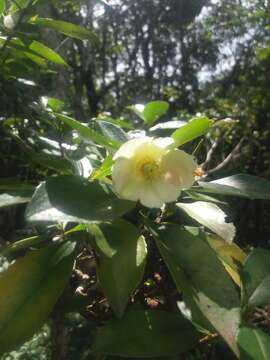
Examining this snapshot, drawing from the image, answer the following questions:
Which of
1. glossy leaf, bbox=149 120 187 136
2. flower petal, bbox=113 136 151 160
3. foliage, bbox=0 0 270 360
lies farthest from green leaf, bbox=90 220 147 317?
glossy leaf, bbox=149 120 187 136

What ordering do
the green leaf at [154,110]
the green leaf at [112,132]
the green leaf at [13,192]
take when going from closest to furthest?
the green leaf at [13,192] → the green leaf at [112,132] → the green leaf at [154,110]

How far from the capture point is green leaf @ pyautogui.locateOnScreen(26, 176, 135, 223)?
2.04ft

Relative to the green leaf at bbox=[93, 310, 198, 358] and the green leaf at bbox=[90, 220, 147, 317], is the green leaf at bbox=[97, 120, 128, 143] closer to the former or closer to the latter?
the green leaf at bbox=[90, 220, 147, 317]

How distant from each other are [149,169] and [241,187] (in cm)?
16

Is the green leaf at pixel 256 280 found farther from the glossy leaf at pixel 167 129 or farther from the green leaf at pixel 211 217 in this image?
the glossy leaf at pixel 167 129

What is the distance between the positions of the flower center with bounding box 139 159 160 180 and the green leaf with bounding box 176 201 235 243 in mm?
68

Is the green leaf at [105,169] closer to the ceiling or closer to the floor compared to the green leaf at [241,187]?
closer to the ceiling

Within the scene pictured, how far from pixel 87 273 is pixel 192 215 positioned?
0.83 feet

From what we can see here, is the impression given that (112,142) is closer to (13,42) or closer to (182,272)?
(182,272)

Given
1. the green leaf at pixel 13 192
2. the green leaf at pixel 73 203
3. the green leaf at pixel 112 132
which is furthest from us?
the green leaf at pixel 112 132

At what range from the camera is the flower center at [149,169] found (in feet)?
2.62

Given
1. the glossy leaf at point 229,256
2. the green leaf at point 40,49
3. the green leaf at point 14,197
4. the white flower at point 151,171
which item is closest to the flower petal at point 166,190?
the white flower at point 151,171

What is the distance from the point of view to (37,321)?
72 cm

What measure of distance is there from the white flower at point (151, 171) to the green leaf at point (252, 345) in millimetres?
223
